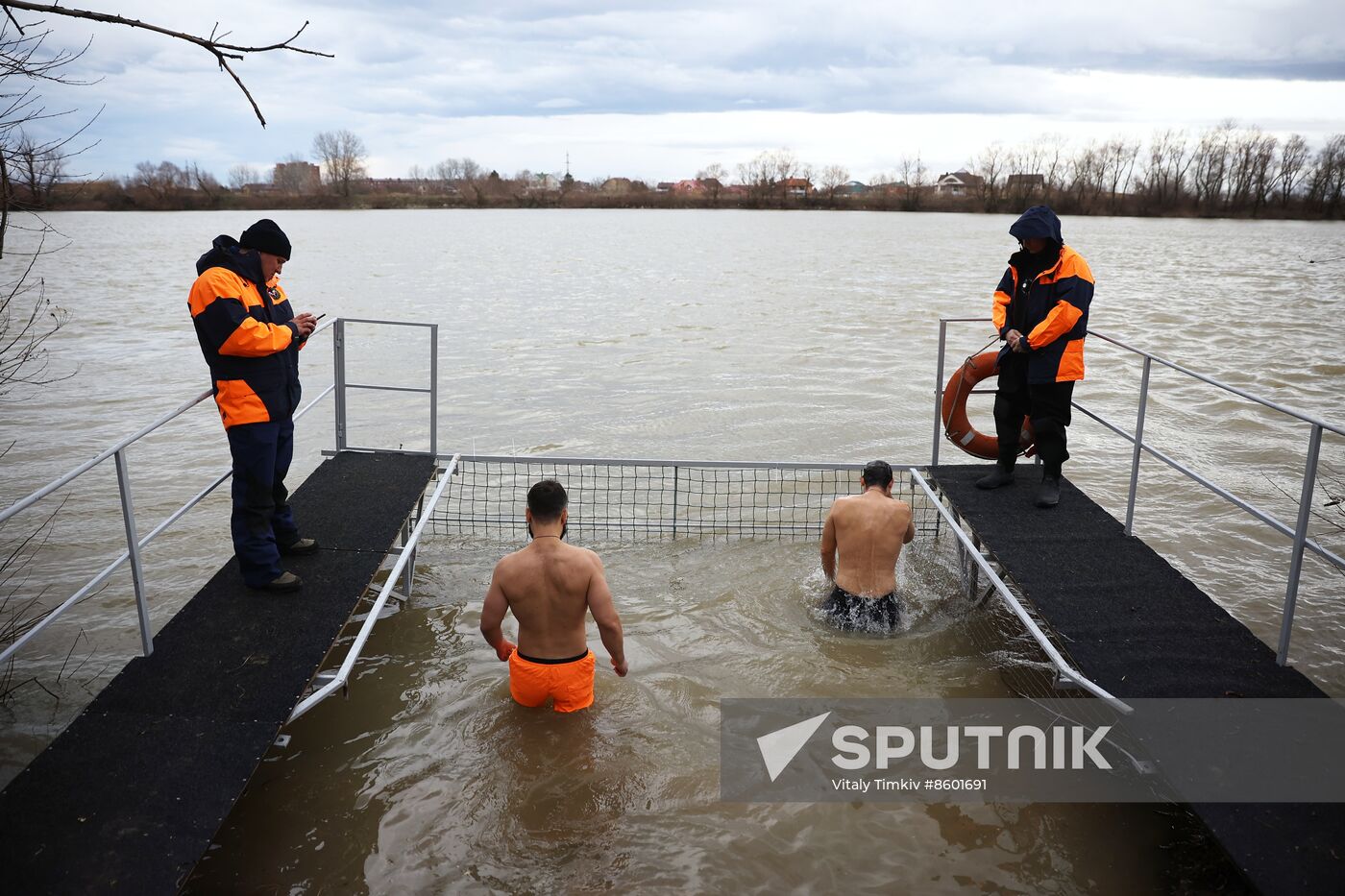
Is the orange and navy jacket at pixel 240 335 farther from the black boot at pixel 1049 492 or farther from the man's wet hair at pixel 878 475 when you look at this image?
the black boot at pixel 1049 492

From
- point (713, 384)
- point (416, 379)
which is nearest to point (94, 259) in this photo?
point (416, 379)

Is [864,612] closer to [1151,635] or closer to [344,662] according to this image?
[1151,635]

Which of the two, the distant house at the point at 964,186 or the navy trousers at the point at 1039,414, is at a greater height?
the distant house at the point at 964,186

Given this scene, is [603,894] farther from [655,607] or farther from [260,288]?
[260,288]

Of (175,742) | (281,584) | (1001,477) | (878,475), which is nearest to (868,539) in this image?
(878,475)

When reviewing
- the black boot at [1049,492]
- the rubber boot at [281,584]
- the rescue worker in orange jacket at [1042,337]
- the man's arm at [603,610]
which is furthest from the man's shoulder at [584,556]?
the black boot at [1049,492]

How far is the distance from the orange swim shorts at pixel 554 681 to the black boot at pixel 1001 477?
324 centimetres

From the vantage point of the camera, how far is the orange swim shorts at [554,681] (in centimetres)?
411

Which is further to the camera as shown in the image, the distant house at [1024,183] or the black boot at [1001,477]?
the distant house at [1024,183]

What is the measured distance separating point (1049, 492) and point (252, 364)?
4.69m

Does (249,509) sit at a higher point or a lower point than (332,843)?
higher

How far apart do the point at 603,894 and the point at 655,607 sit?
2.57 m

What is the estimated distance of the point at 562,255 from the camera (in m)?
37.1

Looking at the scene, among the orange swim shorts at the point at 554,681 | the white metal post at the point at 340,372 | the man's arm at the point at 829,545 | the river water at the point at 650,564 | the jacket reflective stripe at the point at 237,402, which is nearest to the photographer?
the river water at the point at 650,564
